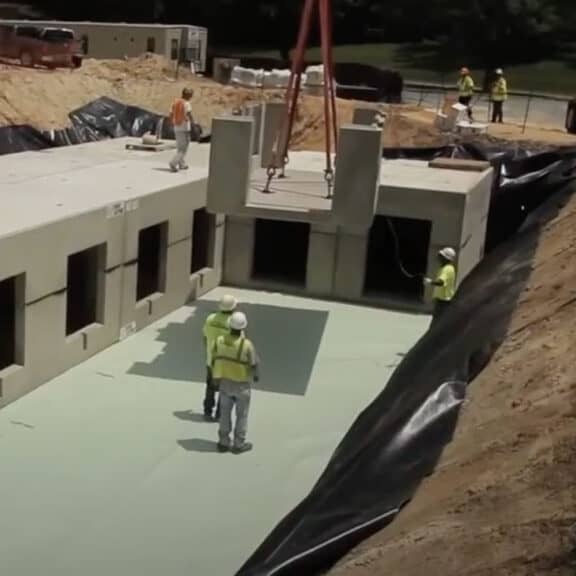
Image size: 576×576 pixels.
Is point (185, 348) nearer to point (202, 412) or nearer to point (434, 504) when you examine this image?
point (202, 412)

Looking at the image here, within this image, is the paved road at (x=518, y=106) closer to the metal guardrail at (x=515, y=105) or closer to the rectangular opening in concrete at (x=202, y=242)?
the metal guardrail at (x=515, y=105)

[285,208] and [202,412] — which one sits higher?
[285,208]

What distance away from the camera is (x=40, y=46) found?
32531 mm

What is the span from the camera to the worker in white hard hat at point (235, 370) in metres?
9.74

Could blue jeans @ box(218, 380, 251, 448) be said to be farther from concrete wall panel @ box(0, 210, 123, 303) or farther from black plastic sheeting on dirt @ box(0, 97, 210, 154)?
black plastic sheeting on dirt @ box(0, 97, 210, 154)

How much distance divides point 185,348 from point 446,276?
12.4 ft

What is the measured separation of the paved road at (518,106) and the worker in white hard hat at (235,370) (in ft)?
82.3

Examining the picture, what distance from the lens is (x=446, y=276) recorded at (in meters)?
12.6

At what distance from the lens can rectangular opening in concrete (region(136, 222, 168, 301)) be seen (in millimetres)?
15047

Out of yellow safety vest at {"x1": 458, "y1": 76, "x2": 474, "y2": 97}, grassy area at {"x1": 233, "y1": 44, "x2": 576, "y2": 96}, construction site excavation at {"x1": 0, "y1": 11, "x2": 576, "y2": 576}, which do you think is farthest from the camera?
→ grassy area at {"x1": 233, "y1": 44, "x2": 576, "y2": 96}

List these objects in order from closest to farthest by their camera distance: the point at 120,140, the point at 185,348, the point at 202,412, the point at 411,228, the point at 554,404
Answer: the point at 554,404 → the point at 202,412 → the point at 185,348 → the point at 411,228 → the point at 120,140

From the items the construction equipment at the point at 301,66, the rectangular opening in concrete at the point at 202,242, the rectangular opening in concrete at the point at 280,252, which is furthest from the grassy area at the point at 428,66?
the construction equipment at the point at 301,66

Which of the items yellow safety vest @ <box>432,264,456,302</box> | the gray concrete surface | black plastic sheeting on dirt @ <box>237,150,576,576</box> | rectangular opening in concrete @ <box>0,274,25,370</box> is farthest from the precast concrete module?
rectangular opening in concrete @ <box>0,274,25,370</box>

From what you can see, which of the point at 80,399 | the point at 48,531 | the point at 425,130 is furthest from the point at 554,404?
the point at 425,130
